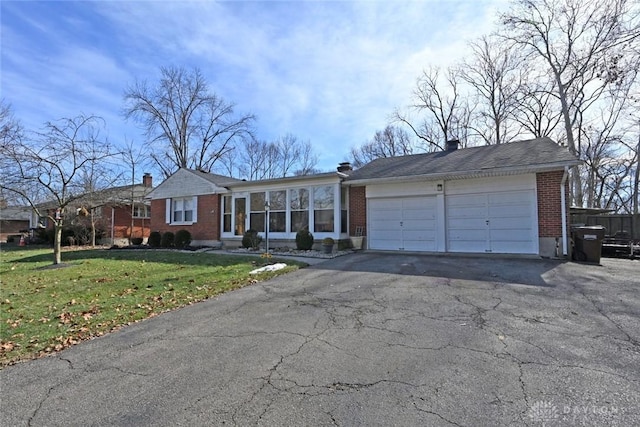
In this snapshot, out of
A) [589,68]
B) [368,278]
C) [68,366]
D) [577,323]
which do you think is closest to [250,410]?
[68,366]

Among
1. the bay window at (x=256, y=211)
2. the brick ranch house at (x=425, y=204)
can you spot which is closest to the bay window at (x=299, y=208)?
the brick ranch house at (x=425, y=204)

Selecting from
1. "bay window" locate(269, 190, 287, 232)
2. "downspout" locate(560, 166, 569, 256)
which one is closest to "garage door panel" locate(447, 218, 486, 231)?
"downspout" locate(560, 166, 569, 256)

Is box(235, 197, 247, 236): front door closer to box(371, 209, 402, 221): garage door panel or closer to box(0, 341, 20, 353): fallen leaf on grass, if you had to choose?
box(371, 209, 402, 221): garage door panel

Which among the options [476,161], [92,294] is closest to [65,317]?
[92,294]

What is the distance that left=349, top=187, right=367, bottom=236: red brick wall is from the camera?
1359 centimetres

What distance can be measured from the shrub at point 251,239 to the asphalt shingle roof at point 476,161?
474cm

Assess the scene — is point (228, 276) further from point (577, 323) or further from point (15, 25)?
point (15, 25)

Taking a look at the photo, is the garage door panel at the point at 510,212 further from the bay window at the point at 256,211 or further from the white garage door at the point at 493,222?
the bay window at the point at 256,211

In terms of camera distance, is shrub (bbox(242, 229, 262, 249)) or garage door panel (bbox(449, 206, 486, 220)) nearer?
garage door panel (bbox(449, 206, 486, 220))

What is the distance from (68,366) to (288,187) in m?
11.3

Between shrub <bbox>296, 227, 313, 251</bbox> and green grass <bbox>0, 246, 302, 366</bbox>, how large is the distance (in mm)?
2922

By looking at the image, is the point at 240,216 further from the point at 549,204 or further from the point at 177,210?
the point at 549,204

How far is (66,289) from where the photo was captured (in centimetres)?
773

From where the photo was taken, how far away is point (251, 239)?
48.2 ft
